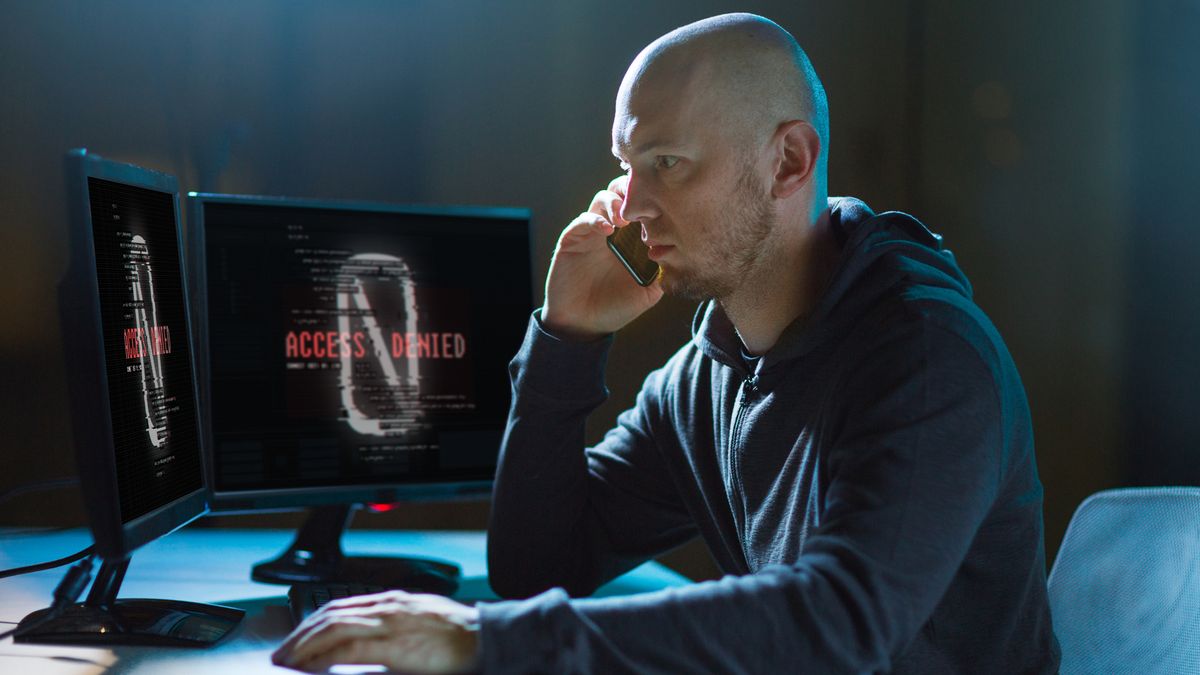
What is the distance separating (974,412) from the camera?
862 millimetres

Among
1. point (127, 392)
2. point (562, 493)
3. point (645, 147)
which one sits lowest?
point (562, 493)

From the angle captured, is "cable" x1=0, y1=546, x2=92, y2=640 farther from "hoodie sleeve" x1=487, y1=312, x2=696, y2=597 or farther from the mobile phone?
the mobile phone

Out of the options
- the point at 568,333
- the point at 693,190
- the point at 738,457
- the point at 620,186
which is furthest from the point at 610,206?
the point at 738,457

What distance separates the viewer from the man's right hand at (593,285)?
131 centimetres

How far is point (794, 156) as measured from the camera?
1.11 metres

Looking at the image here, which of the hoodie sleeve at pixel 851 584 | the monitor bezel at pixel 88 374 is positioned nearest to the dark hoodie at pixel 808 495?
the hoodie sleeve at pixel 851 584

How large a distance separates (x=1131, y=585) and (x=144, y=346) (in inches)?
43.5

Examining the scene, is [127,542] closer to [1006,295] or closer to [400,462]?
[400,462]

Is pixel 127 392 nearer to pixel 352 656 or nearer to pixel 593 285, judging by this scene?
pixel 352 656

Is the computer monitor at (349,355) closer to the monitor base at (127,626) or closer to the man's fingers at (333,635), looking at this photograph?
Result: the monitor base at (127,626)

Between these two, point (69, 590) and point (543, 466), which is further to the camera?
point (543, 466)

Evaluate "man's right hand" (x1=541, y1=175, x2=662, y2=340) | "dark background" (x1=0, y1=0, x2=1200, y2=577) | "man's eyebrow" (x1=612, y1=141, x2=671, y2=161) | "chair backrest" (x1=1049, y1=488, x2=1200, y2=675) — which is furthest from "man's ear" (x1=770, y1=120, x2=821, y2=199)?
"dark background" (x1=0, y1=0, x2=1200, y2=577)

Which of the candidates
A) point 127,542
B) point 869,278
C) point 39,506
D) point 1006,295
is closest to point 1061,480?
point 1006,295

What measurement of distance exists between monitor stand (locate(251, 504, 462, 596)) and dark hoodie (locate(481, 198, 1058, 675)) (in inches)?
3.9
